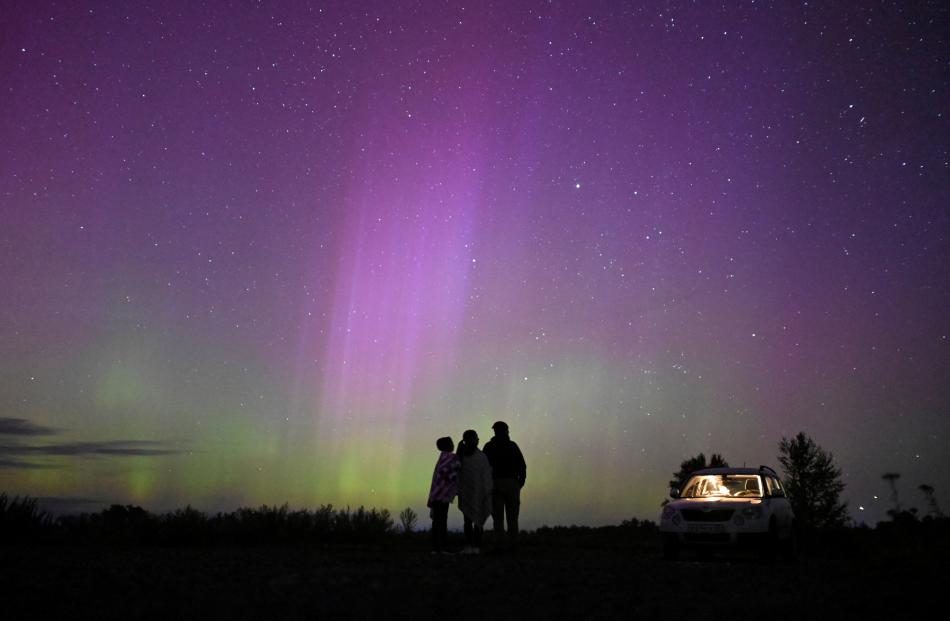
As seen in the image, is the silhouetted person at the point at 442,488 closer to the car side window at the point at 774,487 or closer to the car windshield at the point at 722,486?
the car windshield at the point at 722,486

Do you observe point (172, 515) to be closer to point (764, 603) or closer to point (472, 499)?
point (472, 499)

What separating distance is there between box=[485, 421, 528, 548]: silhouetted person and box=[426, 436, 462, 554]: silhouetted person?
85 cm

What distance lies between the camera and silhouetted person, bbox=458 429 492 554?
49.6 feet

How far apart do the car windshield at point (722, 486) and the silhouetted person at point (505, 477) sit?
10.8ft

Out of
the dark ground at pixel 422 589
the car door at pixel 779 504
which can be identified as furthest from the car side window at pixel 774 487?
the dark ground at pixel 422 589

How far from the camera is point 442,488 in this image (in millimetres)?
14875

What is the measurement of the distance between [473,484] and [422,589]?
7.66 meters

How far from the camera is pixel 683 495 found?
53.8 ft

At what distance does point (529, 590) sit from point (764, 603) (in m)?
2.08

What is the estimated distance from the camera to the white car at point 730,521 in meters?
14.9

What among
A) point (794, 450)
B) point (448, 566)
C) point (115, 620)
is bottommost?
point (115, 620)

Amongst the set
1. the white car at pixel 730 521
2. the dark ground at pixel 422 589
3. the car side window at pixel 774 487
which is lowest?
the dark ground at pixel 422 589

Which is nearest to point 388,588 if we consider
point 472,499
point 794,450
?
point 472,499

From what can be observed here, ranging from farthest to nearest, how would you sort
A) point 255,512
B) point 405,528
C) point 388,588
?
1. point 405,528
2. point 255,512
3. point 388,588
